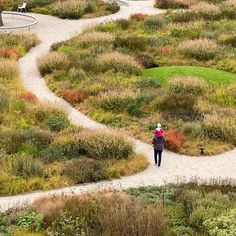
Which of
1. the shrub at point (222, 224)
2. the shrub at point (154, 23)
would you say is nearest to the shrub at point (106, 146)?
the shrub at point (222, 224)

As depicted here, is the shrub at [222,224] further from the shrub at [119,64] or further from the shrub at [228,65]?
the shrub at [228,65]

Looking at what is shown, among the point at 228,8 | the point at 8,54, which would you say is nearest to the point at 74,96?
the point at 8,54

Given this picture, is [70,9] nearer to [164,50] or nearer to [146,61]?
[164,50]

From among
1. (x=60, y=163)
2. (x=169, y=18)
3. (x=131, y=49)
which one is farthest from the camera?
(x=169, y=18)

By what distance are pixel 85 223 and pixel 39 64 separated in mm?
19024

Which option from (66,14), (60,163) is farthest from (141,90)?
(66,14)

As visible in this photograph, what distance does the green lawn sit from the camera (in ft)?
92.3

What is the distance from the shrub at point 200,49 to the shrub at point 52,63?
251 inches

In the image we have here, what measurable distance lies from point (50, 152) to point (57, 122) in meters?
3.08

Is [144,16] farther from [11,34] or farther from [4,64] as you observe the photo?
[4,64]

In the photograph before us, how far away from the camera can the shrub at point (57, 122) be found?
22.7 m

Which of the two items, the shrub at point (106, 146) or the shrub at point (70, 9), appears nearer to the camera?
the shrub at point (106, 146)

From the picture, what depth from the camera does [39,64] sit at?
32.1 m

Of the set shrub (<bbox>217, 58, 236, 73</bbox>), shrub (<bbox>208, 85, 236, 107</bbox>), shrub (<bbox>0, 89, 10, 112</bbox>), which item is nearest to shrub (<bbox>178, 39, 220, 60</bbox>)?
shrub (<bbox>217, 58, 236, 73</bbox>)
